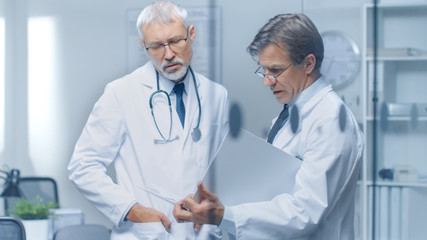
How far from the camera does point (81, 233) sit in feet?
5.99

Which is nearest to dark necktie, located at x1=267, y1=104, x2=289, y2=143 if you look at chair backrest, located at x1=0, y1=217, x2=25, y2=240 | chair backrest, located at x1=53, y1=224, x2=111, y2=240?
chair backrest, located at x1=53, y1=224, x2=111, y2=240

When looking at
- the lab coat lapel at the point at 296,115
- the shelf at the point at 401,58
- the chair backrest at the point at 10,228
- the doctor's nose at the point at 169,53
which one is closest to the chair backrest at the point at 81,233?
the chair backrest at the point at 10,228

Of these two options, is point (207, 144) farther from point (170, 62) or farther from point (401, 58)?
point (401, 58)

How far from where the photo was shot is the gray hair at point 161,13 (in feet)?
3.83

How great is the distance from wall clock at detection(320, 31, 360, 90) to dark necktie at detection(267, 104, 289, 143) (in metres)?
0.10

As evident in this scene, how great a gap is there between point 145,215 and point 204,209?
21cm

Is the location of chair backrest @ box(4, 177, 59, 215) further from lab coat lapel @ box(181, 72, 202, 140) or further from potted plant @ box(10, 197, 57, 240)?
lab coat lapel @ box(181, 72, 202, 140)

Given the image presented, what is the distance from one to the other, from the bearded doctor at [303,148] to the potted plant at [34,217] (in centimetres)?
111

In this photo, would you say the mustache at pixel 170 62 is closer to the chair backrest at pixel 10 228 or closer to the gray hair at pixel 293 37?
the gray hair at pixel 293 37

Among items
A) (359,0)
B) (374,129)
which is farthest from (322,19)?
(374,129)

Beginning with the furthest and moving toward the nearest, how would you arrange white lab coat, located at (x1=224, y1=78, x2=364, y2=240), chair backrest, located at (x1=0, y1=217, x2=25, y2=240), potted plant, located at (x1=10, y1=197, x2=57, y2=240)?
potted plant, located at (x1=10, y1=197, x2=57, y2=240)
chair backrest, located at (x1=0, y1=217, x2=25, y2=240)
white lab coat, located at (x1=224, y1=78, x2=364, y2=240)

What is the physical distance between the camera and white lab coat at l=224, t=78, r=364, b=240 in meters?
0.97

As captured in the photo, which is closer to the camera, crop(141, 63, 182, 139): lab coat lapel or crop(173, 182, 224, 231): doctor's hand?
crop(173, 182, 224, 231): doctor's hand

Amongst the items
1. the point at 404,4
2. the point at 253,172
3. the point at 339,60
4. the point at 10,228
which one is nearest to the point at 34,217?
the point at 10,228
